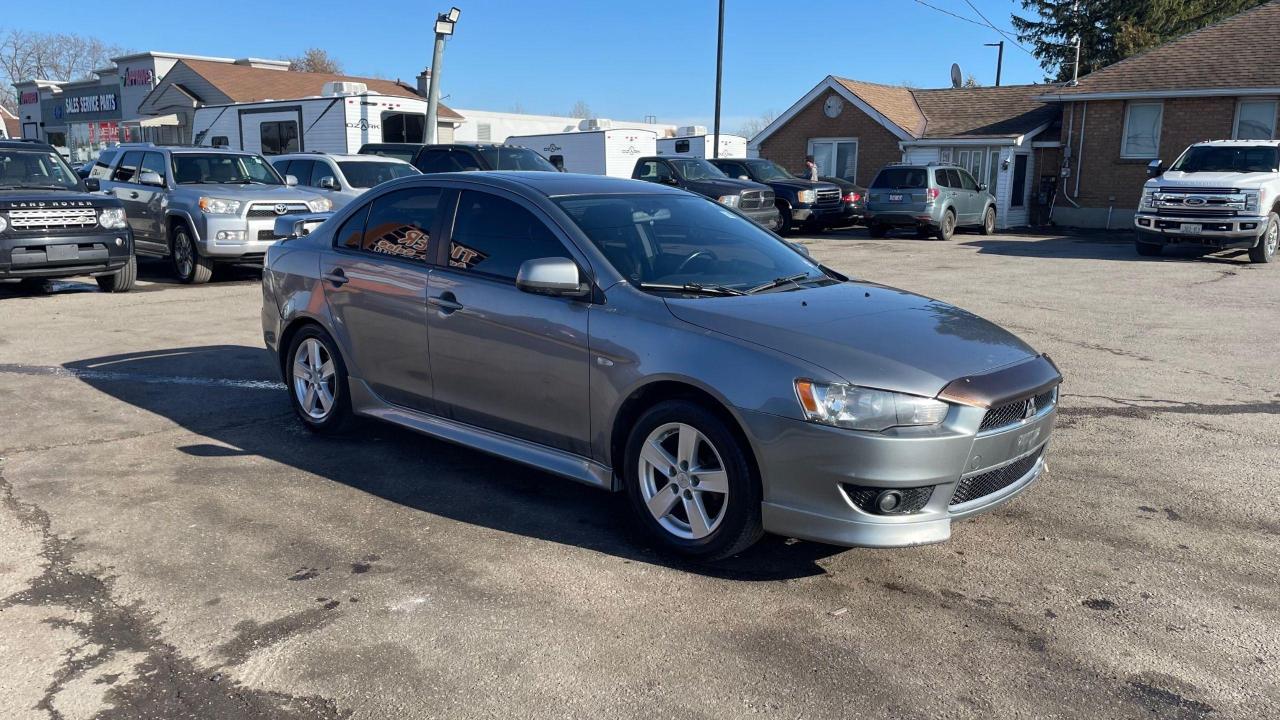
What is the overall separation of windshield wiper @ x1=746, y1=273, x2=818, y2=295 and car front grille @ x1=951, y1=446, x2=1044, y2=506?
132 centimetres

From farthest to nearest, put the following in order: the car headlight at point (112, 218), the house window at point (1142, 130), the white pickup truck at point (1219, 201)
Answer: the house window at point (1142, 130) → the white pickup truck at point (1219, 201) → the car headlight at point (112, 218)

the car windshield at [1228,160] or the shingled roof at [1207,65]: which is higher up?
the shingled roof at [1207,65]

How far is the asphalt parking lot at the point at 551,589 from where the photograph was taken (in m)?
3.25

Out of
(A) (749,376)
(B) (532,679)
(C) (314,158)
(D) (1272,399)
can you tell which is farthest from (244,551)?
(C) (314,158)

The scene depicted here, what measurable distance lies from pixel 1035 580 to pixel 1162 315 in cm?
843

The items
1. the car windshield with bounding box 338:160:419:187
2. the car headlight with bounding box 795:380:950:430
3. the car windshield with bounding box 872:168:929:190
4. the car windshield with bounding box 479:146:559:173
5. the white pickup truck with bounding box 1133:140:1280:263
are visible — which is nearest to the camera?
the car headlight with bounding box 795:380:950:430

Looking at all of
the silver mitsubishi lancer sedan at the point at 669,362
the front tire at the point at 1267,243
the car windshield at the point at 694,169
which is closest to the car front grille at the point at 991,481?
the silver mitsubishi lancer sedan at the point at 669,362

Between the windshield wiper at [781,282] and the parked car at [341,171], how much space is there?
11.5m

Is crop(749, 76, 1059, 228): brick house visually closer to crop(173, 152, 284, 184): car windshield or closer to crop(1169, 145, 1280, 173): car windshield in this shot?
crop(1169, 145, 1280, 173): car windshield

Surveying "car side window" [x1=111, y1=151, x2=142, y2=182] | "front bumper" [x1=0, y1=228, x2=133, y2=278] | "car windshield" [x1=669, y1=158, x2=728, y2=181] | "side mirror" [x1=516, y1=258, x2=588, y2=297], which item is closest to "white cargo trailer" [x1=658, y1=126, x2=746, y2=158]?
"car windshield" [x1=669, y1=158, x2=728, y2=181]

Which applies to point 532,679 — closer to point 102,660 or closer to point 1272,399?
point 102,660

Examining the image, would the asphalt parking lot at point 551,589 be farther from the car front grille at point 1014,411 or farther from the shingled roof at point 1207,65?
the shingled roof at point 1207,65

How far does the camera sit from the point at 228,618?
12.3 ft

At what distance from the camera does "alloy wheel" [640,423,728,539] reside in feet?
13.5
